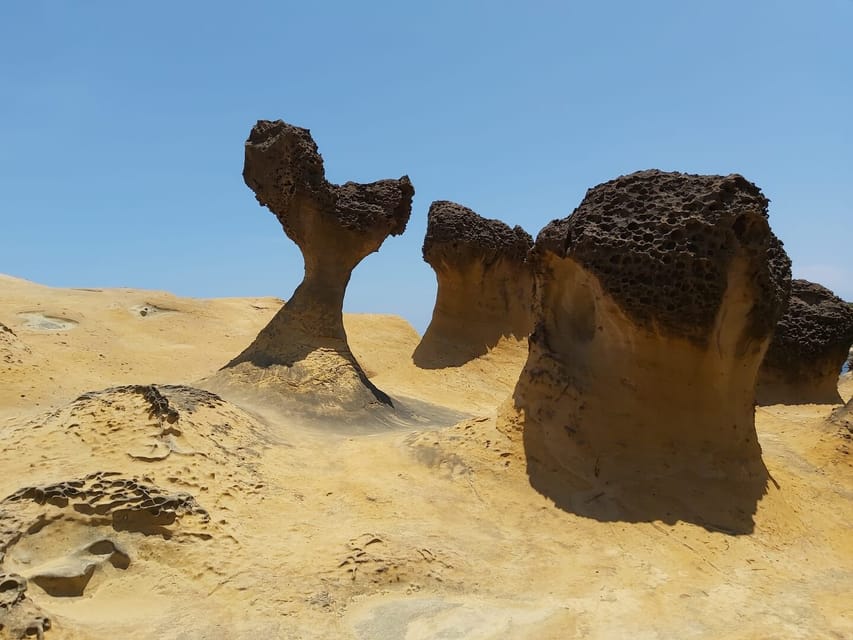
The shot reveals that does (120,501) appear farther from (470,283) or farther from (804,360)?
(804,360)

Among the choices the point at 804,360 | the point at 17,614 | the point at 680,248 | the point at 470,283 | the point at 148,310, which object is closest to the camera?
the point at 17,614

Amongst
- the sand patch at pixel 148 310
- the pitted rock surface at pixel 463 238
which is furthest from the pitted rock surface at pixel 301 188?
the sand patch at pixel 148 310

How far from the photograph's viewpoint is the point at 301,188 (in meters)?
8.64

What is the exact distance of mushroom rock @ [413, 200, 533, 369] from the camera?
12.1m

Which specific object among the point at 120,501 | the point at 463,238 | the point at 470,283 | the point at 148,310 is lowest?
the point at 120,501

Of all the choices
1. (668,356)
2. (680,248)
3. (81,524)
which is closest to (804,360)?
(668,356)

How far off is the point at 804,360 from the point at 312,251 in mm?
6962

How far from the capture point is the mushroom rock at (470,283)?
12.1 meters

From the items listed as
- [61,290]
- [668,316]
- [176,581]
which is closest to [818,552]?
[668,316]

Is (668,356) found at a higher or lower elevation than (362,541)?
higher

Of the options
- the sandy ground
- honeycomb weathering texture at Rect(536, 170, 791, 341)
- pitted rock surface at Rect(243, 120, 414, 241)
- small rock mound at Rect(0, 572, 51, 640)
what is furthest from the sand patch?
small rock mound at Rect(0, 572, 51, 640)

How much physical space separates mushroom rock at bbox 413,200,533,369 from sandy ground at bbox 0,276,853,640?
5969mm

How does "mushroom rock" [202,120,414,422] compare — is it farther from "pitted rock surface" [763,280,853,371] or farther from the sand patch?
the sand patch

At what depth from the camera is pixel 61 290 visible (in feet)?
49.6
